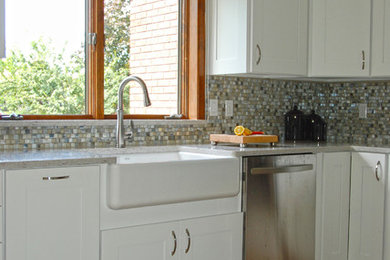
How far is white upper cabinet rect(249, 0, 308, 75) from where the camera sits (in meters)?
3.32

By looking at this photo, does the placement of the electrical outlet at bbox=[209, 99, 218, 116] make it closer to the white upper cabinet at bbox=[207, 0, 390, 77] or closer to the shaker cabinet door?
the white upper cabinet at bbox=[207, 0, 390, 77]

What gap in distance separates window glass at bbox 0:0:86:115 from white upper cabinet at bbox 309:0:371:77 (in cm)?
150

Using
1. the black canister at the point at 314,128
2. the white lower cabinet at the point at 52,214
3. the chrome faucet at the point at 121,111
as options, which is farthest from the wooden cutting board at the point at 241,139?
the white lower cabinet at the point at 52,214

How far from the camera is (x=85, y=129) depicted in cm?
310

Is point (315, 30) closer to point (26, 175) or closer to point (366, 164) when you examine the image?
point (366, 164)

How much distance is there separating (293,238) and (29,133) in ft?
5.33

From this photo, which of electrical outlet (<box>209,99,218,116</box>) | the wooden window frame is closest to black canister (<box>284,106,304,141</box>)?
electrical outlet (<box>209,99,218,116</box>)

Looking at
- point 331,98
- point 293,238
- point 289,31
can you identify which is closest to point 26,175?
point 293,238

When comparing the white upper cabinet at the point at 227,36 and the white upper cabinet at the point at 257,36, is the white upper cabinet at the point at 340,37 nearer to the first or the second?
the white upper cabinet at the point at 257,36

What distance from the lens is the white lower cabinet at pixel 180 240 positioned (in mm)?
2566

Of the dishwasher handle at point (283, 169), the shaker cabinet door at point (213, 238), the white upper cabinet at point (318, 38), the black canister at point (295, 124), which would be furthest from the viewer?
the black canister at point (295, 124)

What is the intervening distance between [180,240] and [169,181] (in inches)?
13.1

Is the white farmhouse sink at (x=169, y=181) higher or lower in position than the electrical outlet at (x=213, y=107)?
lower

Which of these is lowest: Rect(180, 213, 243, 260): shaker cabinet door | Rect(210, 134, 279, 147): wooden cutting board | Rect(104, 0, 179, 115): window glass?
Rect(180, 213, 243, 260): shaker cabinet door
